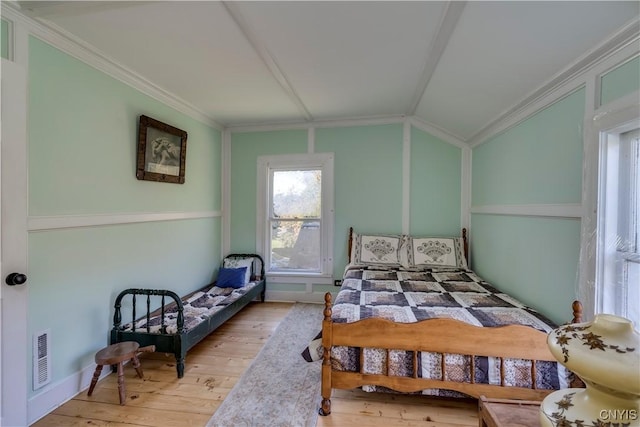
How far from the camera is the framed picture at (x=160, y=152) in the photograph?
247 centimetres

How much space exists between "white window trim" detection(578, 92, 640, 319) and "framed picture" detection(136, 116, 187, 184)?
3134 millimetres

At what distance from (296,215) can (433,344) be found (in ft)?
8.36

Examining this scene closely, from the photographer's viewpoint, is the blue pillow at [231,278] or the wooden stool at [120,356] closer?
the wooden stool at [120,356]

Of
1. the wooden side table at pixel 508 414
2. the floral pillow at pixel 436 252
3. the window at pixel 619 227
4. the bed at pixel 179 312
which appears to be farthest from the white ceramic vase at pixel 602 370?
the floral pillow at pixel 436 252

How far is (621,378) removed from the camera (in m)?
0.60

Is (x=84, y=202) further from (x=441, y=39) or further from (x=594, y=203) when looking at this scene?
(x=594, y=203)

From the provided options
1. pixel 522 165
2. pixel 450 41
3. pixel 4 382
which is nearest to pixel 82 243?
pixel 4 382

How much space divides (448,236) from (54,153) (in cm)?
373

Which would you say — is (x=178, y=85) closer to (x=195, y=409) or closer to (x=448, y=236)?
(x=195, y=409)

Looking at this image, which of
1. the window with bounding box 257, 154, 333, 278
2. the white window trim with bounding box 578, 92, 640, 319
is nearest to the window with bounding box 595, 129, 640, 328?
the white window trim with bounding box 578, 92, 640, 319

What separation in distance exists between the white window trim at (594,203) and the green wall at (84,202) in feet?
10.4

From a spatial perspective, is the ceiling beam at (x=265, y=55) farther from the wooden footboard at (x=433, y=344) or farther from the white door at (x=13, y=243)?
the wooden footboard at (x=433, y=344)

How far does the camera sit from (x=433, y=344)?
1662mm

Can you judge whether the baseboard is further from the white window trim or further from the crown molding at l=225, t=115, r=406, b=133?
the white window trim
